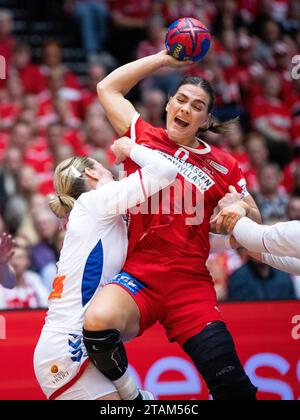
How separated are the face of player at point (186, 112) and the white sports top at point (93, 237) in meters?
0.31

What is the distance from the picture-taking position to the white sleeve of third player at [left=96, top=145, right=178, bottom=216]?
4.84 m

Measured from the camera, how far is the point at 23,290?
7.02m

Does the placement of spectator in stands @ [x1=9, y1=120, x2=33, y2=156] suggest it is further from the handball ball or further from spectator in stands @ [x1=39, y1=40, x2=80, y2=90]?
the handball ball

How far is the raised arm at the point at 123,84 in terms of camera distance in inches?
209

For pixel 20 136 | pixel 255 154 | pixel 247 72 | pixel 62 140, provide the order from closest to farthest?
pixel 20 136, pixel 62 140, pixel 255 154, pixel 247 72

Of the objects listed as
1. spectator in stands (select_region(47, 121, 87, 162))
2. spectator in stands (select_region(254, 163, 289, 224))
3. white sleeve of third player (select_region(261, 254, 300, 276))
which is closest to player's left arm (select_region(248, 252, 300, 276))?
white sleeve of third player (select_region(261, 254, 300, 276))

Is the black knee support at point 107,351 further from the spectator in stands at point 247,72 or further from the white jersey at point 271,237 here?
the spectator in stands at point 247,72

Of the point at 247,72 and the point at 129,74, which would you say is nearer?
the point at 129,74

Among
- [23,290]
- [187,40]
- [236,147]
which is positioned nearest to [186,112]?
[187,40]

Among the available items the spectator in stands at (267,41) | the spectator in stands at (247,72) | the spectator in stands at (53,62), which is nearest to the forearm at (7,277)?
the spectator in stands at (53,62)

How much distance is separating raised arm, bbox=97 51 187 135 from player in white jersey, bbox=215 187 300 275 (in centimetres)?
76

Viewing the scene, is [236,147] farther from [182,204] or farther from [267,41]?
[182,204]

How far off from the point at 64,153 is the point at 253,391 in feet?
15.8

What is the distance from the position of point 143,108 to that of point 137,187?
568 cm
